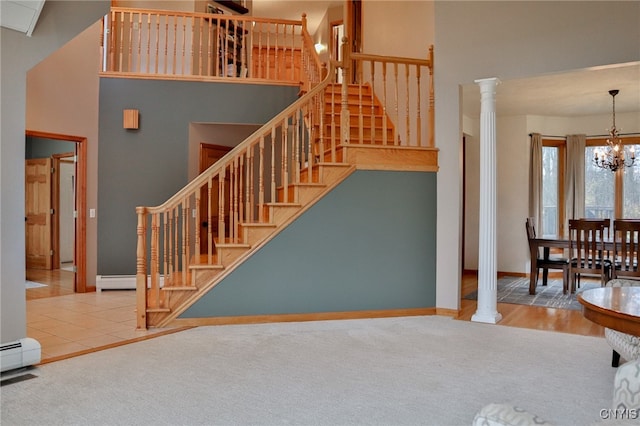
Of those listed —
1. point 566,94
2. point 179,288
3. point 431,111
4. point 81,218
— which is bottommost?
point 179,288

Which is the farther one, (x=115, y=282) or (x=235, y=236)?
(x=115, y=282)

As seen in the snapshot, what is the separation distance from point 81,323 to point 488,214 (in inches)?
164

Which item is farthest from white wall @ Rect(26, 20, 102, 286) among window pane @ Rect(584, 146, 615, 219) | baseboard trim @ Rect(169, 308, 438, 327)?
window pane @ Rect(584, 146, 615, 219)

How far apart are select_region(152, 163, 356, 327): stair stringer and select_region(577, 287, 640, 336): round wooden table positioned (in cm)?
254

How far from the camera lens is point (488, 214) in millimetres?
4594

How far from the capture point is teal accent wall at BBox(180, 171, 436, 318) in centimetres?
446

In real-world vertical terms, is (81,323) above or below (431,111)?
below

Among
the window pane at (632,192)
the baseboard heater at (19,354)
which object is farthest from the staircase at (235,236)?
the window pane at (632,192)

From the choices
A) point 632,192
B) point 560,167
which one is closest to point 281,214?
point 560,167

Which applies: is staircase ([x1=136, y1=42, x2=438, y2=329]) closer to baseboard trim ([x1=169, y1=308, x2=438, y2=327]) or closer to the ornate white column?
baseboard trim ([x1=169, y1=308, x2=438, y2=327])

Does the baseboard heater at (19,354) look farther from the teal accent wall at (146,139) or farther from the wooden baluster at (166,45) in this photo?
the wooden baluster at (166,45)

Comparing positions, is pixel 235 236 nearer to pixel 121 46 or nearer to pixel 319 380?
pixel 319 380

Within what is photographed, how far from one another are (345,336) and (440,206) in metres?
1.80

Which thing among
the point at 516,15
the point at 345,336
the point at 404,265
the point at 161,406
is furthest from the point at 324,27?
the point at 161,406
